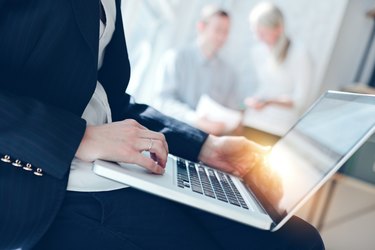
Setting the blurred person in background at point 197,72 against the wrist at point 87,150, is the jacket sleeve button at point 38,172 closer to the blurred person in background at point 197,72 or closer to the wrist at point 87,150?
the wrist at point 87,150

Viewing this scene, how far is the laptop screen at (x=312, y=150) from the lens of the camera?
1.95ft

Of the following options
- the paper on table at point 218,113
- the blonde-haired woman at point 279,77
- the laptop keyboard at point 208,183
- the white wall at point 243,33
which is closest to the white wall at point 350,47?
the white wall at point 243,33

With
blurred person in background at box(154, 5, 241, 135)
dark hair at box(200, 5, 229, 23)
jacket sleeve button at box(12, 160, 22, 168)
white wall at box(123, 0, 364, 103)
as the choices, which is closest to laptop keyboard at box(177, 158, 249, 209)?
jacket sleeve button at box(12, 160, 22, 168)

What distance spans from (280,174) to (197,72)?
2.09 meters

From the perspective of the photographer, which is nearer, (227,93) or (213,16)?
(213,16)

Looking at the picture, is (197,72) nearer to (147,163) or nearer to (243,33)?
(243,33)

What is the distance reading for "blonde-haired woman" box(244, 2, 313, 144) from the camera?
2.95 meters

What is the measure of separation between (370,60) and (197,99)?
1.80 meters

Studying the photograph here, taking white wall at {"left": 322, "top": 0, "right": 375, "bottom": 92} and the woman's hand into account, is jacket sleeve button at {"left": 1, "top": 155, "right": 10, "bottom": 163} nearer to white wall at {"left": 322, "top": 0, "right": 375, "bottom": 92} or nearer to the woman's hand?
the woman's hand

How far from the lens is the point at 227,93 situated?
302cm

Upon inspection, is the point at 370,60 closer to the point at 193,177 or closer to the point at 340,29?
the point at 340,29

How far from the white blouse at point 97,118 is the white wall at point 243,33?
1.74m

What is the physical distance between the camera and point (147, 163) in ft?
1.94

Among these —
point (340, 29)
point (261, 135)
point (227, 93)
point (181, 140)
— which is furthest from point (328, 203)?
point (181, 140)
